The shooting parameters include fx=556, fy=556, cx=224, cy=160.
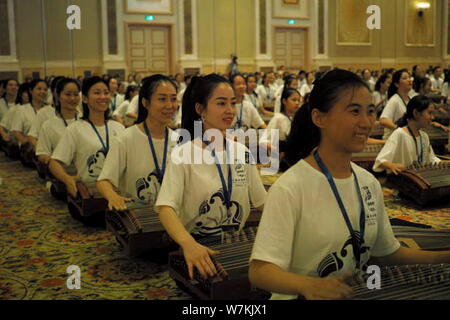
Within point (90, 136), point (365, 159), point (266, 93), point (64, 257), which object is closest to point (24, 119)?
point (90, 136)

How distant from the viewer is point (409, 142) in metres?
5.20

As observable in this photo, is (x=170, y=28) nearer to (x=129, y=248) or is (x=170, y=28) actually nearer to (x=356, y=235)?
(x=129, y=248)

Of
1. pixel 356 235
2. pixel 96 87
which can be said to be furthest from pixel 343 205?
pixel 96 87

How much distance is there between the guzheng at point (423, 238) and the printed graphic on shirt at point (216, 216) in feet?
2.86

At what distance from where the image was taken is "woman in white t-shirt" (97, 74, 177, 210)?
3.58 metres

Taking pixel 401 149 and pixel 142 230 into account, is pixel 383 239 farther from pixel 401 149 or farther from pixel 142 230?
pixel 401 149

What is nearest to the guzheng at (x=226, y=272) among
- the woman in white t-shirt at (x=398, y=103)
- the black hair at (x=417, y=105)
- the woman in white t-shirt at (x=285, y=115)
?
the black hair at (x=417, y=105)

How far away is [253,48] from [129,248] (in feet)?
51.8

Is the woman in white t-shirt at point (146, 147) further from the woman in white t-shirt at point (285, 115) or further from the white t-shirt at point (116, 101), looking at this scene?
the white t-shirt at point (116, 101)

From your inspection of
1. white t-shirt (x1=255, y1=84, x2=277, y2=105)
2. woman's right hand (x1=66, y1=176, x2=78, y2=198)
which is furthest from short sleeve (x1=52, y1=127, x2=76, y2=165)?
white t-shirt (x1=255, y1=84, x2=277, y2=105)

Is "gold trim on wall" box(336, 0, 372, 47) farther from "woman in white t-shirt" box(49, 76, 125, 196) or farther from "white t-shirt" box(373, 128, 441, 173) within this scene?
"woman in white t-shirt" box(49, 76, 125, 196)

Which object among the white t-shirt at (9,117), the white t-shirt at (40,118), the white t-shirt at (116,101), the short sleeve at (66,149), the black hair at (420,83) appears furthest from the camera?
the white t-shirt at (116,101)

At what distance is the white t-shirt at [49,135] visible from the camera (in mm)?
5473

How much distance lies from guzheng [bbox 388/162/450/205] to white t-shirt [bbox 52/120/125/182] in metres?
2.60
